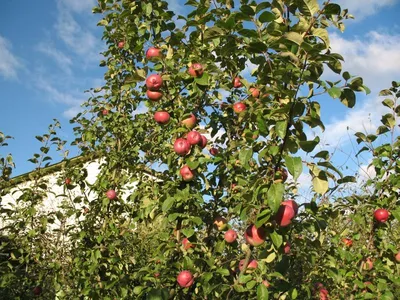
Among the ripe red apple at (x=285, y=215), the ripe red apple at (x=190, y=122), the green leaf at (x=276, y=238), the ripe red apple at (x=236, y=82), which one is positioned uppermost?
the ripe red apple at (x=236, y=82)

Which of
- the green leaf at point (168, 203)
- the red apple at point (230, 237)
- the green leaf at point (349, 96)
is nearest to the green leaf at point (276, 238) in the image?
the green leaf at point (349, 96)

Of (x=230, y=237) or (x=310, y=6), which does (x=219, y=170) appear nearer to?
(x=230, y=237)

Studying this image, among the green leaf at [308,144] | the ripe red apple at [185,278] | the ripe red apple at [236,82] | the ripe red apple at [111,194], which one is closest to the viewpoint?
the green leaf at [308,144]

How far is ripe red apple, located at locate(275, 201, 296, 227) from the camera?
151cm

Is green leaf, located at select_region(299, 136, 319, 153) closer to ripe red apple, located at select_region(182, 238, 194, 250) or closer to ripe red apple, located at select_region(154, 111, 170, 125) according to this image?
ripe red apple, located at select_region(182, 238, 194, 250)

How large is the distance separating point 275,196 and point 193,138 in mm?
915

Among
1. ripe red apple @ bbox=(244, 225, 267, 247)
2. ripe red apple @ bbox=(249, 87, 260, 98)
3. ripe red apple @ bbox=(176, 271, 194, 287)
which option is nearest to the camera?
ripe red apple @ bbox=(244, 225, 267, 247)

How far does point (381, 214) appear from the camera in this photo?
2.88m

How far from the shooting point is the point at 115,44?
392 cm

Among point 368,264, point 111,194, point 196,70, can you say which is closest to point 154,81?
point 196,70

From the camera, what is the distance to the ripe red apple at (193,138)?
7.24 feet

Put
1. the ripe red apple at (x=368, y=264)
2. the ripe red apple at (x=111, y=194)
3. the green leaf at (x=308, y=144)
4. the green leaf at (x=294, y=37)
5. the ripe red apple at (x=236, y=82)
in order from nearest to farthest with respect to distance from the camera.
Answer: the green leaf at (x=294, y=37) → the green leaf at (x=308, y=144) → the ripe red apple at (x=236, y=82) → the ripe red apple at (x=368, y=264) → the ripe red apple at (x=111, y=194)

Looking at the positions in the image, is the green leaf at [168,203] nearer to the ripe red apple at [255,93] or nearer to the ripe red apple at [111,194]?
the ripe red apple at [255,93]

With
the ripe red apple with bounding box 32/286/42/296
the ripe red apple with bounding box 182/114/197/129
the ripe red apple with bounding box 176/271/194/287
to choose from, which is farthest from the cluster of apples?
the ripe red apple with bounding box 32/286/42/296
